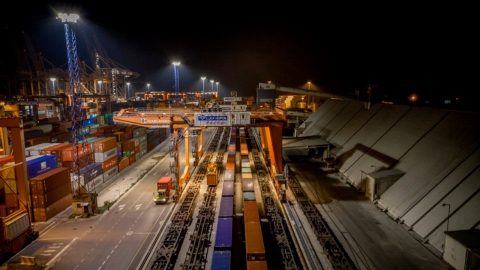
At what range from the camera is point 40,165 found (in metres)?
25.6

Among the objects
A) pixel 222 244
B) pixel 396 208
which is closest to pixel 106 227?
pixel 222 244

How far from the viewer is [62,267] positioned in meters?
18.0

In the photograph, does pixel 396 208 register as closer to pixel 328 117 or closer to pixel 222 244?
pixel 222 244

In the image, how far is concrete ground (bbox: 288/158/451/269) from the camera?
1774cm

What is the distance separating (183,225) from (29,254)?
410 inches

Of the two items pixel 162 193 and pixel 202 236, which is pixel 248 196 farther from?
pixel 162 193

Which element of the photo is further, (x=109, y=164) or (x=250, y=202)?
(x=109, y=164)

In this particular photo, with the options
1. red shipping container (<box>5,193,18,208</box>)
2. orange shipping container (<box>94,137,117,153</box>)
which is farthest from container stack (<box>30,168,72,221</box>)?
orange shipping container (<box>94,137,117,153</box>)

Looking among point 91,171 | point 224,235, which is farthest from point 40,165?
point 224,235

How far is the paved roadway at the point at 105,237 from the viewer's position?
18656 mm

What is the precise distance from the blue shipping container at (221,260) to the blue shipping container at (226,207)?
18.0 feet

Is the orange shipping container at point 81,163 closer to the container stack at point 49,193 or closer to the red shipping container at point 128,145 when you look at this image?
the container stack at point 49,193

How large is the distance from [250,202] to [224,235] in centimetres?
567

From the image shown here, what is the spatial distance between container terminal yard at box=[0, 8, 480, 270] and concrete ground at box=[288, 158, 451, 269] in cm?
11
